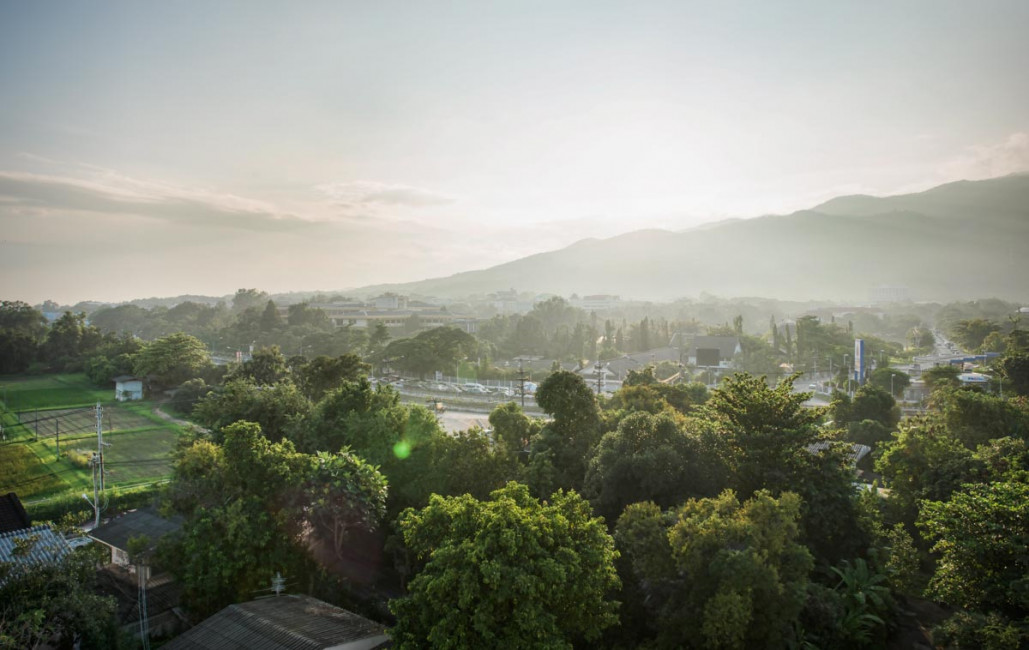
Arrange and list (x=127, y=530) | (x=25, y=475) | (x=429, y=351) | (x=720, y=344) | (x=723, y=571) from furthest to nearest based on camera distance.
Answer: (x=720, y=344) → (x=429, y=351) → (x=25, y=475) → (x=127, y=530) → (x=723, y=571)

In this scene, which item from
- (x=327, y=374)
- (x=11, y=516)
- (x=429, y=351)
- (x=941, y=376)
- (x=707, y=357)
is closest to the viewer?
(x=11, y=516)

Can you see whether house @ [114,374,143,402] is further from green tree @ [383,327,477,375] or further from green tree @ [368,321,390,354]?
green tree @ [368,321,390,354]

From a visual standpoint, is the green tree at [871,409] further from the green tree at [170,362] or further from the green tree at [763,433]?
the green tree at [170,362]

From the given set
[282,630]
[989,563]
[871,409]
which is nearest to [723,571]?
[989,563]

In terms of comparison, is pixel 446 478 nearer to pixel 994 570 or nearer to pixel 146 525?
pixel 146 525

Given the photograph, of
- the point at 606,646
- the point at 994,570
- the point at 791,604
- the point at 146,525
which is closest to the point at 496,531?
the point at 606,646

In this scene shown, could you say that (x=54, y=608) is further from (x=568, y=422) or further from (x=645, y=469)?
(x=568, y=422)

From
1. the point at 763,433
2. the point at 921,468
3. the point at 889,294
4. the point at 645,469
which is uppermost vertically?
the point at 889,294

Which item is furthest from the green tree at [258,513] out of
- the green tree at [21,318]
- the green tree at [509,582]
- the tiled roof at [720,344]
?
the green tree at [21,318]
